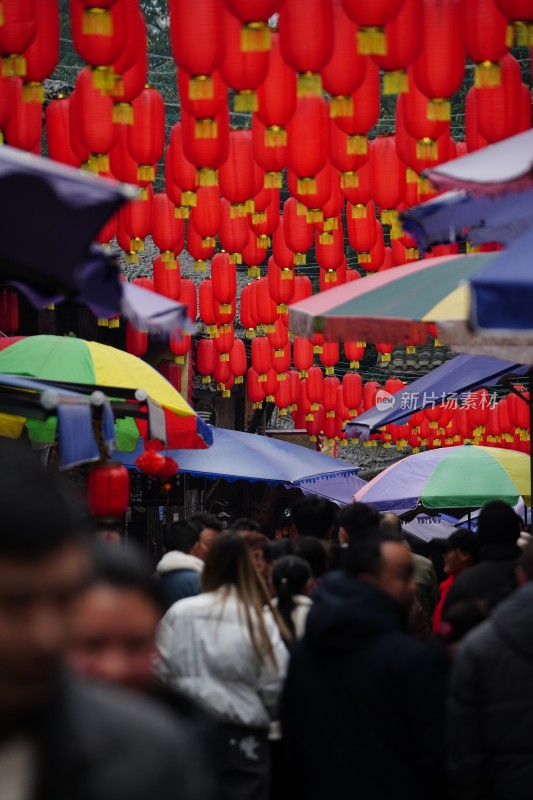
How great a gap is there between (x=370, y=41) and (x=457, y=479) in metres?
5.35

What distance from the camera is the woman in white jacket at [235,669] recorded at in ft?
17.5

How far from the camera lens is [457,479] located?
40.5ft

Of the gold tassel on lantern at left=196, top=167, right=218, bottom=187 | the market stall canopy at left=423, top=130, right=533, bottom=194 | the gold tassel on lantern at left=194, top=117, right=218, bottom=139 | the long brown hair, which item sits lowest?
the long brown hair

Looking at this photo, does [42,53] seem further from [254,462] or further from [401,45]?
[254,462]

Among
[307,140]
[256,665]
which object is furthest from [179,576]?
[307,140]

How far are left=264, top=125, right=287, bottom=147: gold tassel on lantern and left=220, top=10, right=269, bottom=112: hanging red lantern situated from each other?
1.26m

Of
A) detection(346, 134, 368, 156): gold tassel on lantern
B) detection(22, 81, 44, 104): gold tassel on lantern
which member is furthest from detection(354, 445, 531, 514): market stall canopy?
detection(22, 81, 44, 104): gold tassel on lantern

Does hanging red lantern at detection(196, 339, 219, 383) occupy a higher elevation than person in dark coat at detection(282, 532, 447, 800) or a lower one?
higher

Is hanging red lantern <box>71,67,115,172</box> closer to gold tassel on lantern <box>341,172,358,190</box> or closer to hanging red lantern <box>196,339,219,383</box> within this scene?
gold tassel on lantern <box>341,172,358,190</box>

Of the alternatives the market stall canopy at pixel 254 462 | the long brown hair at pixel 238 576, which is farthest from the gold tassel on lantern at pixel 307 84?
the market stall canopy at pixel 254 462

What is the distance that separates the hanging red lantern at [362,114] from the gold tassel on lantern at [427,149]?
1.23ft

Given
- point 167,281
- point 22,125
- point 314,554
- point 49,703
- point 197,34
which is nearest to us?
point 49,703

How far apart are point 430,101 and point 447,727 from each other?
6.09 m

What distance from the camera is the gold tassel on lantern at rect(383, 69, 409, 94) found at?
845 centimetres
